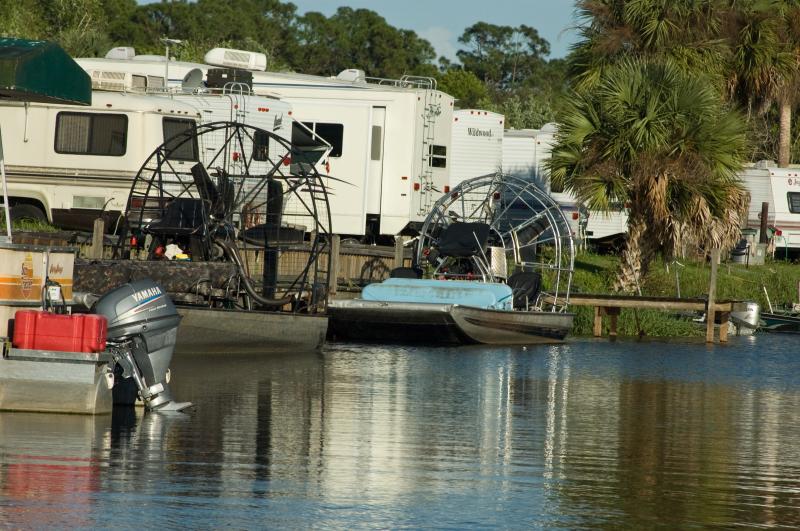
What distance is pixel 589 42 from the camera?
33.1m

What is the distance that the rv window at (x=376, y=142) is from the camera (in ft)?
102

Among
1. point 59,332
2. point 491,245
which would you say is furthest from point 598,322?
point 59,332

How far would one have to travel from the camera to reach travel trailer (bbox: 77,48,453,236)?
3066 cm

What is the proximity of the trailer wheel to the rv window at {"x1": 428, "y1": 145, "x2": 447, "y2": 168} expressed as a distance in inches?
349

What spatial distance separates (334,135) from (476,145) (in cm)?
490

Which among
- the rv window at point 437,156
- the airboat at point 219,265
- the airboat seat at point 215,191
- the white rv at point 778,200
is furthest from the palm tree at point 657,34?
the airboat seat at point 215,191

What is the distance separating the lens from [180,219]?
72.2 feet

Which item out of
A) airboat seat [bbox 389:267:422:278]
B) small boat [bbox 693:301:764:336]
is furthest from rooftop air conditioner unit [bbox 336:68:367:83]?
small boat [bbox 693:301:764:336]

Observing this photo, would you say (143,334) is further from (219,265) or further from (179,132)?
(179,132)

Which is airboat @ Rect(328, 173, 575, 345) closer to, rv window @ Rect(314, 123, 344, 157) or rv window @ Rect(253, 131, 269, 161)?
rv window @ Rect(314, 123, 344, 157)

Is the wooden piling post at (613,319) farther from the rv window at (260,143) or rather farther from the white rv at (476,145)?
the rv window at (260,143)

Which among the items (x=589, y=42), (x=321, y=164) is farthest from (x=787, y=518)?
(x=589, y=42)

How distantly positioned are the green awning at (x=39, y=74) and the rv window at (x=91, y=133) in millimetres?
11529

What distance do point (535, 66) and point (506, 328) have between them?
88798 mm
